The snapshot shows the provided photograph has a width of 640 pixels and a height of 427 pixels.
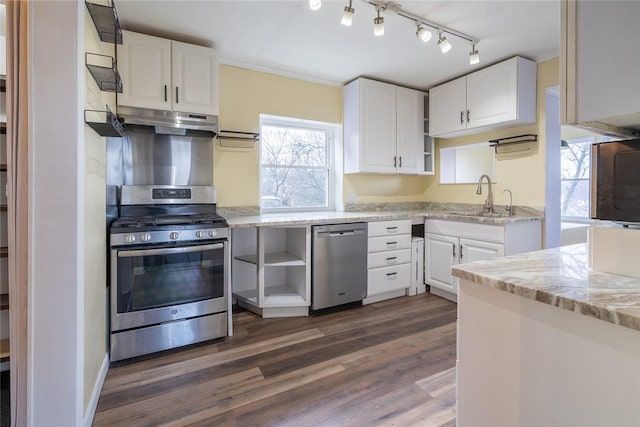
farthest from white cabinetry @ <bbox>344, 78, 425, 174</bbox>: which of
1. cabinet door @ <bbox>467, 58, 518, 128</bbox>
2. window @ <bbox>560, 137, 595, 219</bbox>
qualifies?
window @ <bbox>560, 137, 595, 219</bbox>

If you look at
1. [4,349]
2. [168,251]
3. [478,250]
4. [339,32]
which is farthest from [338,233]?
[4,349]

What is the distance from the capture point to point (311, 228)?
2.85 m

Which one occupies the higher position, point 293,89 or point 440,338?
point 293,89

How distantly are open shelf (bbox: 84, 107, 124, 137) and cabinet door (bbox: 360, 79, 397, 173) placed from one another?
236 centimetres

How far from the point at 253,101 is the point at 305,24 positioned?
39.8 inches

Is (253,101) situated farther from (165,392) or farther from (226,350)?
(165,392)

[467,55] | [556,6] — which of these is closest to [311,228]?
[467,55]

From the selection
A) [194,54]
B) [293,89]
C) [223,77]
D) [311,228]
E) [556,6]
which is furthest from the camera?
[293,89]

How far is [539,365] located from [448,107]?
3.25 metres

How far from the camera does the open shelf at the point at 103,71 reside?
1.53 m

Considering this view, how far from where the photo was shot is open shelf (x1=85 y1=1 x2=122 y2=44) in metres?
1.52

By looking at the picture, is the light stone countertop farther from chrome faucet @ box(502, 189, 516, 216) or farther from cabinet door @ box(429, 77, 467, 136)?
cabinet door @ box(429, 77, 467, 136)

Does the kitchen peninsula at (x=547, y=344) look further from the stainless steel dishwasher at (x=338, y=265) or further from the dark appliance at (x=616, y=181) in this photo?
the stainless steel dishwasher at (x=338, y=265)

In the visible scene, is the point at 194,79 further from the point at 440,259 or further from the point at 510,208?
the point at 510,208
